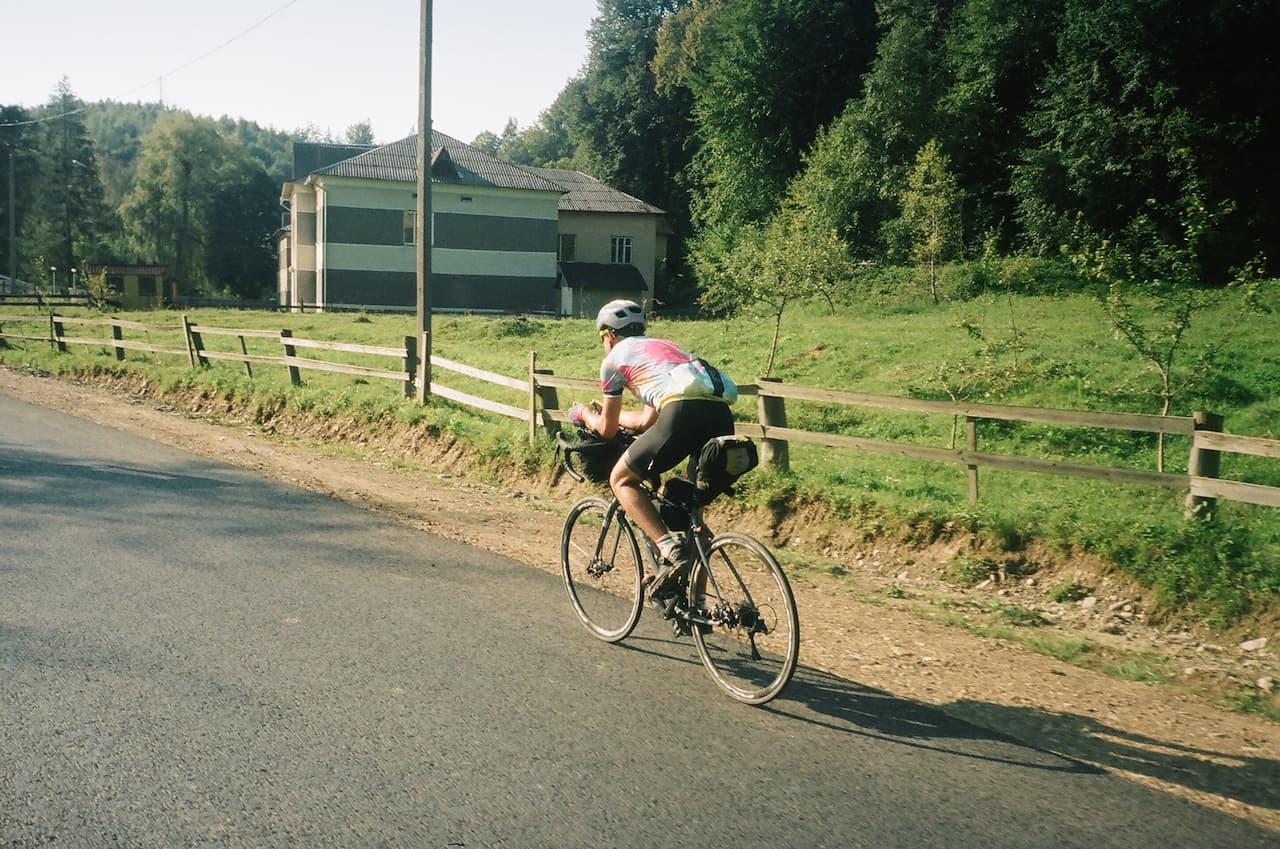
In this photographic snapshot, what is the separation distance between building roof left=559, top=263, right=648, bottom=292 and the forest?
13.0 feet

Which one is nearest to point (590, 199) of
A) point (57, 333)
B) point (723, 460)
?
point (57, 333)

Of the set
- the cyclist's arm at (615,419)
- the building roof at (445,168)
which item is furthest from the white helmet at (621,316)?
the building roof at (445,168)

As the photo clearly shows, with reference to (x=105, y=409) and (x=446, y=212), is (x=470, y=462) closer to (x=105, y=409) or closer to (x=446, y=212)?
(x=105, y=409)

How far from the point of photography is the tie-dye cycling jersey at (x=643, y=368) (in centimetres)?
503

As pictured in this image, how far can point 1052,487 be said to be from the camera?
34.7ft

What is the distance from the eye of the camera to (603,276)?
177 ft

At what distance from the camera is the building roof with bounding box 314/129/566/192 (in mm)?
45844

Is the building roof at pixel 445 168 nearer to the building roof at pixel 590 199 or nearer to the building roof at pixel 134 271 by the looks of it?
the building roof at pixel 590 199

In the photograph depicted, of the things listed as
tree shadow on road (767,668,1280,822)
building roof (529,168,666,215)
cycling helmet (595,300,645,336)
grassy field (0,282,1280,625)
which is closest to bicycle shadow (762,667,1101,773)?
tree shadow on road (767,668,1280,822)

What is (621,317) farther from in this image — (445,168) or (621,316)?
(445,168)

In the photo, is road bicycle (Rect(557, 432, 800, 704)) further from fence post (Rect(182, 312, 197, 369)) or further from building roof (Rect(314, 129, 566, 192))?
building roof (Rect(314, 129, 566, 192))

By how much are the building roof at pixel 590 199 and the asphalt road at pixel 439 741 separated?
49.8 metres

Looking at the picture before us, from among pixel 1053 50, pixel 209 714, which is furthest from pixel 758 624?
pixel 1053 50

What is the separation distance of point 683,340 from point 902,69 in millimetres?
22782
